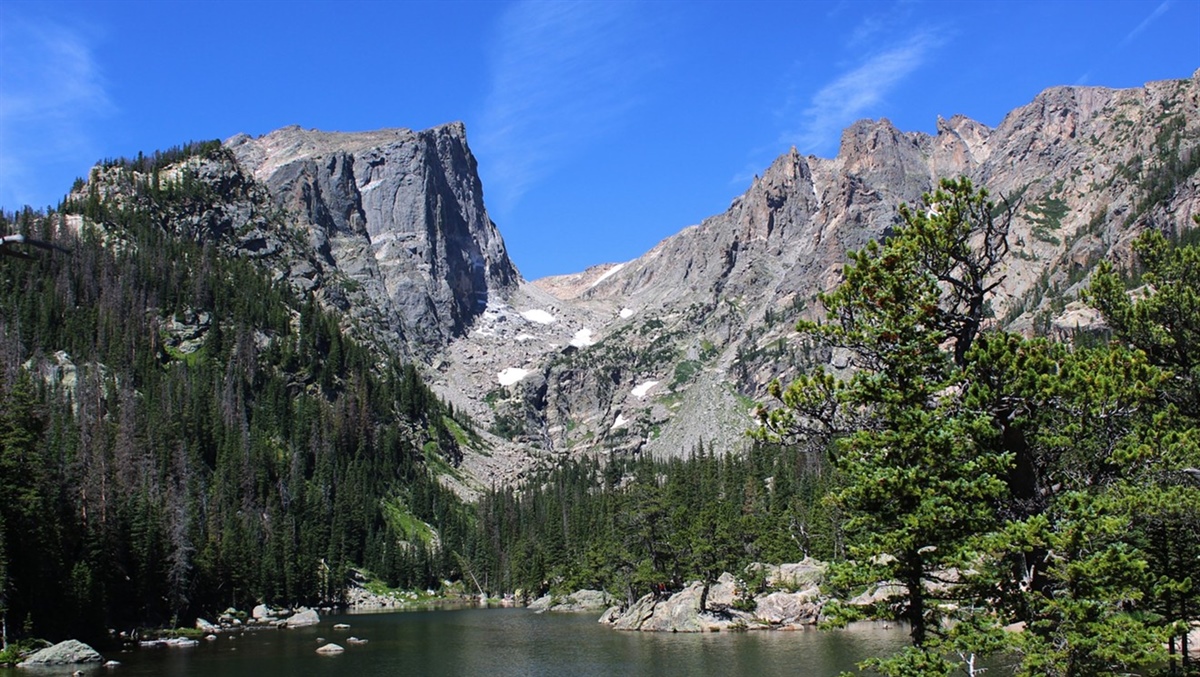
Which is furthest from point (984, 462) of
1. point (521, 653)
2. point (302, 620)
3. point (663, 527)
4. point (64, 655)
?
point (302, 620)

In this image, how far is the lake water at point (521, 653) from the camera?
5703cm

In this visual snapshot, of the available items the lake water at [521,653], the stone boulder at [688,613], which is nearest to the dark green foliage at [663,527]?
the stone boulder at [688,613]

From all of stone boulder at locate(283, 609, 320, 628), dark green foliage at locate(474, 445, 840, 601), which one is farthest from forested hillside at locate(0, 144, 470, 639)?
dark green foliage at locate(474, 445, 840, 601)

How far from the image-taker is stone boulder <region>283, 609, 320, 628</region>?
98531 millimetres

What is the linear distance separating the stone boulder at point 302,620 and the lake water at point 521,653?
8901 millimetres

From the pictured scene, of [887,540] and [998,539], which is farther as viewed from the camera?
[887,540]

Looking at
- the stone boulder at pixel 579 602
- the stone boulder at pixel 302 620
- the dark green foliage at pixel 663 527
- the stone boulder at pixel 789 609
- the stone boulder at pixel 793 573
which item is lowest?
the stone boulder at pixel 579 602

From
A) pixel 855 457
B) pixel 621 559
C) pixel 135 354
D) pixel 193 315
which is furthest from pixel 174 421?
pixel 855 457

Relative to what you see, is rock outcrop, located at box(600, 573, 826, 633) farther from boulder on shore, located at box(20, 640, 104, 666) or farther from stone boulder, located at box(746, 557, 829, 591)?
boulder on shore, located at box(20, 640, 104, 666)

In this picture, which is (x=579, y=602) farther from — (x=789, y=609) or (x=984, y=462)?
(x=984, y=462)

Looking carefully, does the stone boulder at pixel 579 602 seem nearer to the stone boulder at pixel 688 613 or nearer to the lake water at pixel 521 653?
the stone boulder at pixel 688 613

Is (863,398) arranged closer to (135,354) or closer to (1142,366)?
(1142,366)

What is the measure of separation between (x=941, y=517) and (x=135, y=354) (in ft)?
572

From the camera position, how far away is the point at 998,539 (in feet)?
64.4
